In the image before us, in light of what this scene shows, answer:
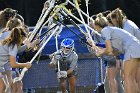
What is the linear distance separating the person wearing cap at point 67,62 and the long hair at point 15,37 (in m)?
3.42

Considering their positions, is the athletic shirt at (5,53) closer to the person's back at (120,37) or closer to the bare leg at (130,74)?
the person's back at (120,37)

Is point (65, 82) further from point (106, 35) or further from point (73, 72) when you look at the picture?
point (106, 35)

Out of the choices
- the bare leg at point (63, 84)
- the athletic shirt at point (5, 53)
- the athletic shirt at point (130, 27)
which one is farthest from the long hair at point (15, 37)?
the bare leg at point (63, 84)

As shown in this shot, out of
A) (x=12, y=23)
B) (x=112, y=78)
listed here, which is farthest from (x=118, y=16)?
(x=12, y=23)

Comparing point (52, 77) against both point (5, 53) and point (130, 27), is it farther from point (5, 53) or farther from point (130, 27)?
point (5, 53)

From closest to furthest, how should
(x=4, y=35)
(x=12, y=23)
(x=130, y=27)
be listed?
(x=4, y=35)
(x=12, y=23)
(x=130, y=27)

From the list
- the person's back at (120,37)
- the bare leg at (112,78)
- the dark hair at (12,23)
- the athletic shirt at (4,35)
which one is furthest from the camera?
the bare leg at (112,78)

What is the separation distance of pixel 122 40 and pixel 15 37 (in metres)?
1.95

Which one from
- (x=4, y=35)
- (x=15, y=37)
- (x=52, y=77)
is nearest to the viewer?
(x=15, y=37)

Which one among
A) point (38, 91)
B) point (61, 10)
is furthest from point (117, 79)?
point (38, 91)

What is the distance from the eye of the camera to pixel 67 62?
542 inches

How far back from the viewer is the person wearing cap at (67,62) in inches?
535

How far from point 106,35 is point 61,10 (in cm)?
289

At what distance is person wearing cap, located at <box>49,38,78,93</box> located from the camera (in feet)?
44.6
